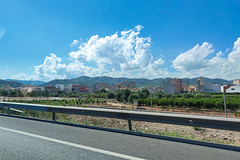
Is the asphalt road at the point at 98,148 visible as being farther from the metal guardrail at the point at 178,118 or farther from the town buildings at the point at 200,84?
the town buildings at the point at 200,84

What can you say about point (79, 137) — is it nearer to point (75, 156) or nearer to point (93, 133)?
point (93, 133)

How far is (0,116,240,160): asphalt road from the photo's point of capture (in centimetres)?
356

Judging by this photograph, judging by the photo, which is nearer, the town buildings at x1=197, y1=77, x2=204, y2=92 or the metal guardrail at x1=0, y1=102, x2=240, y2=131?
the metal guardrail at x1=0, y1=102, x2=240, y2=131

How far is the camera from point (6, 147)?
4207mm

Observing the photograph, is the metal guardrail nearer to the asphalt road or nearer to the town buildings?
the asphalt road

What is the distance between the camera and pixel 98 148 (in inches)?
159

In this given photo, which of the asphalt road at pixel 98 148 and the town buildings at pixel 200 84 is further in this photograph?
the town buildings at pixel 200 84

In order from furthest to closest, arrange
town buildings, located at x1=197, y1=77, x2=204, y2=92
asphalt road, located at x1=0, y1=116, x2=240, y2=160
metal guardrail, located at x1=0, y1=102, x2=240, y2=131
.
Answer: town buildings, located at x1=197, y1=77, x2=204, y2=92
metal guardrail, located at x1=0, y1=102, x2=240, y2=131
asphalt road, located at x1=0, y1=116, x2=240, y2=160

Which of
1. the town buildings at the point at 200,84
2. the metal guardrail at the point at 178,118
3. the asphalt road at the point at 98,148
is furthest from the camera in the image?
the town buildings at the point at 200,84

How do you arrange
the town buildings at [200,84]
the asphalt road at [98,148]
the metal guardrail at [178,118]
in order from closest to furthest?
A: the asphalt road at [98,148], the metal guardrail at [178,118], the town buildings at [200,84]

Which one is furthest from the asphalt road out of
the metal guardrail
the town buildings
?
the town buildings

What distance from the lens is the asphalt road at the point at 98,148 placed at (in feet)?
11.7

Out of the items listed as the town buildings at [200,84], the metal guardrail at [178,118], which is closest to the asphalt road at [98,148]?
the metal guardrail at [178,118]

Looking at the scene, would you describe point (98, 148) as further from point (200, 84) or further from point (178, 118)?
point (200, 84)
